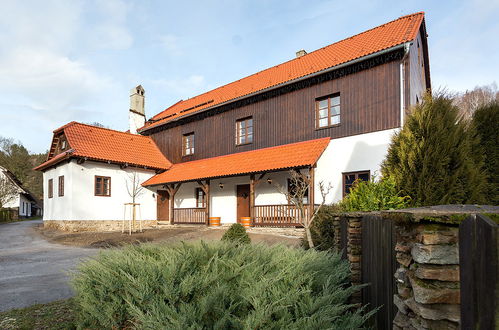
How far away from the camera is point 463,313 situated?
181cm

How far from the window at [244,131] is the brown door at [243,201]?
7.92ft

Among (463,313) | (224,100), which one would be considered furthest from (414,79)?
(463,313)

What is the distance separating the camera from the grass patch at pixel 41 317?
438cm

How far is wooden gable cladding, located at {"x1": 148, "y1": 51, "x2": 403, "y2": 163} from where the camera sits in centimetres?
1245

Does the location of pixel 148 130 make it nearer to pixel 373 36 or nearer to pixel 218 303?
pixel 373 36

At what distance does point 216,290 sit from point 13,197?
43.8m

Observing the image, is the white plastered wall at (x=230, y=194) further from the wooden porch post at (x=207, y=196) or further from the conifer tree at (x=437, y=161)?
the conifer tree at (x=437, y=161)

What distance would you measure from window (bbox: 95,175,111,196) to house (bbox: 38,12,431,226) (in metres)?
0.13

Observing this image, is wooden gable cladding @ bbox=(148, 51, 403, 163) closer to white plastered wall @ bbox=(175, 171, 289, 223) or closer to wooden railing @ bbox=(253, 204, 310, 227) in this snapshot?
white plastered wall @ bbox=(175, 171, 289, 223)

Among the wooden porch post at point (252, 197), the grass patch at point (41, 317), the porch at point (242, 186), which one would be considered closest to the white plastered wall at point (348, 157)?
the porch at point (242, 186)

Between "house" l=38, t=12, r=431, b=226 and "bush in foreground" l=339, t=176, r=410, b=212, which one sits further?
"house" l=38, t=12, r=431, b=226

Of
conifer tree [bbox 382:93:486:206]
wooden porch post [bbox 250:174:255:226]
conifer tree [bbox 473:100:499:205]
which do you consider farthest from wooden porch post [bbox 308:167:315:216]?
conifer tree [bbox 473:100:499:205]

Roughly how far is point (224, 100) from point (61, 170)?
10219 mm

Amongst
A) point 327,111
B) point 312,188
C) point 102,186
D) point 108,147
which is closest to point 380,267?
point 312,188
